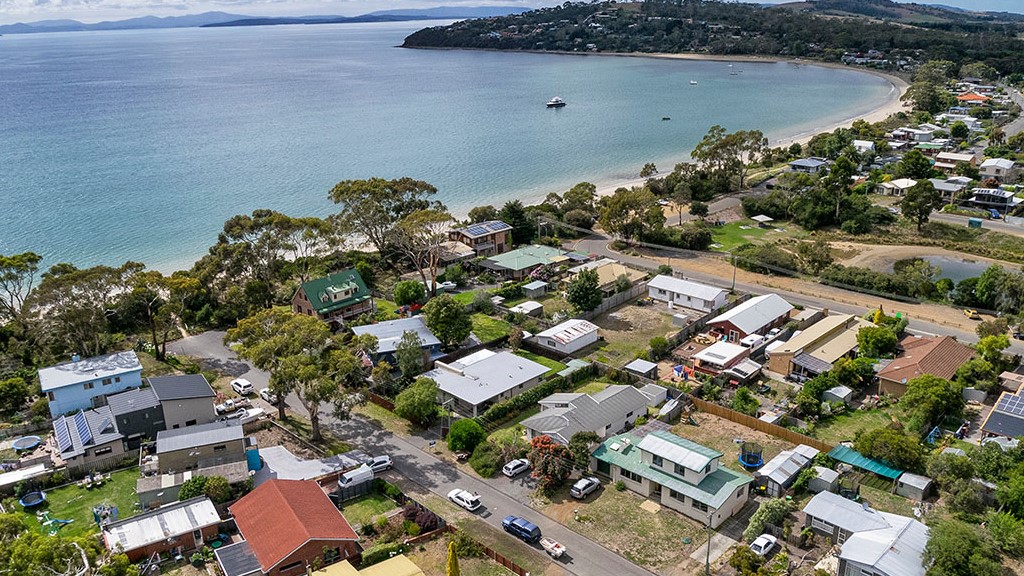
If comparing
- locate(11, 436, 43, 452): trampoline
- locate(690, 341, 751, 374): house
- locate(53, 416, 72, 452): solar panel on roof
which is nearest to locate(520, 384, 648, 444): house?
locate(690, 341, 751, 374): house

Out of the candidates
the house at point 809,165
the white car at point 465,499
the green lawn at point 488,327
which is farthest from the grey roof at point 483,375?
the house at point 809,165

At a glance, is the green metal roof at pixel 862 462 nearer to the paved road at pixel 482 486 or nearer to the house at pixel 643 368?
the house at pixel 643 368

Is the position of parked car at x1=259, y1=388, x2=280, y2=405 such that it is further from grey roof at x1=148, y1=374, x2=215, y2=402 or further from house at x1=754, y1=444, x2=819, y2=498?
house at x1=754, y1=444, x2=819, y2=498

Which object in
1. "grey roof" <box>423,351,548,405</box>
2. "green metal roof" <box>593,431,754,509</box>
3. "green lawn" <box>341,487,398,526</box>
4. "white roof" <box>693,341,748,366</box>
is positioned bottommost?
"green lawn" <box>341,487,398,526</box>

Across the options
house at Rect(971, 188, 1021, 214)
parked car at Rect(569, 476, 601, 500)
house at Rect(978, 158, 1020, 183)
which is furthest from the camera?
house at Rect(978, 158, 1020, 183)

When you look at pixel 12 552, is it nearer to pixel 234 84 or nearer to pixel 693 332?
pixel 693 332

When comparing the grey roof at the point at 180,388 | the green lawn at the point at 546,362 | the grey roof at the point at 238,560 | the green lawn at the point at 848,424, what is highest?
the grey roof at the point at 180,388

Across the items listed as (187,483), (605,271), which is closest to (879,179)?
(605,271)
